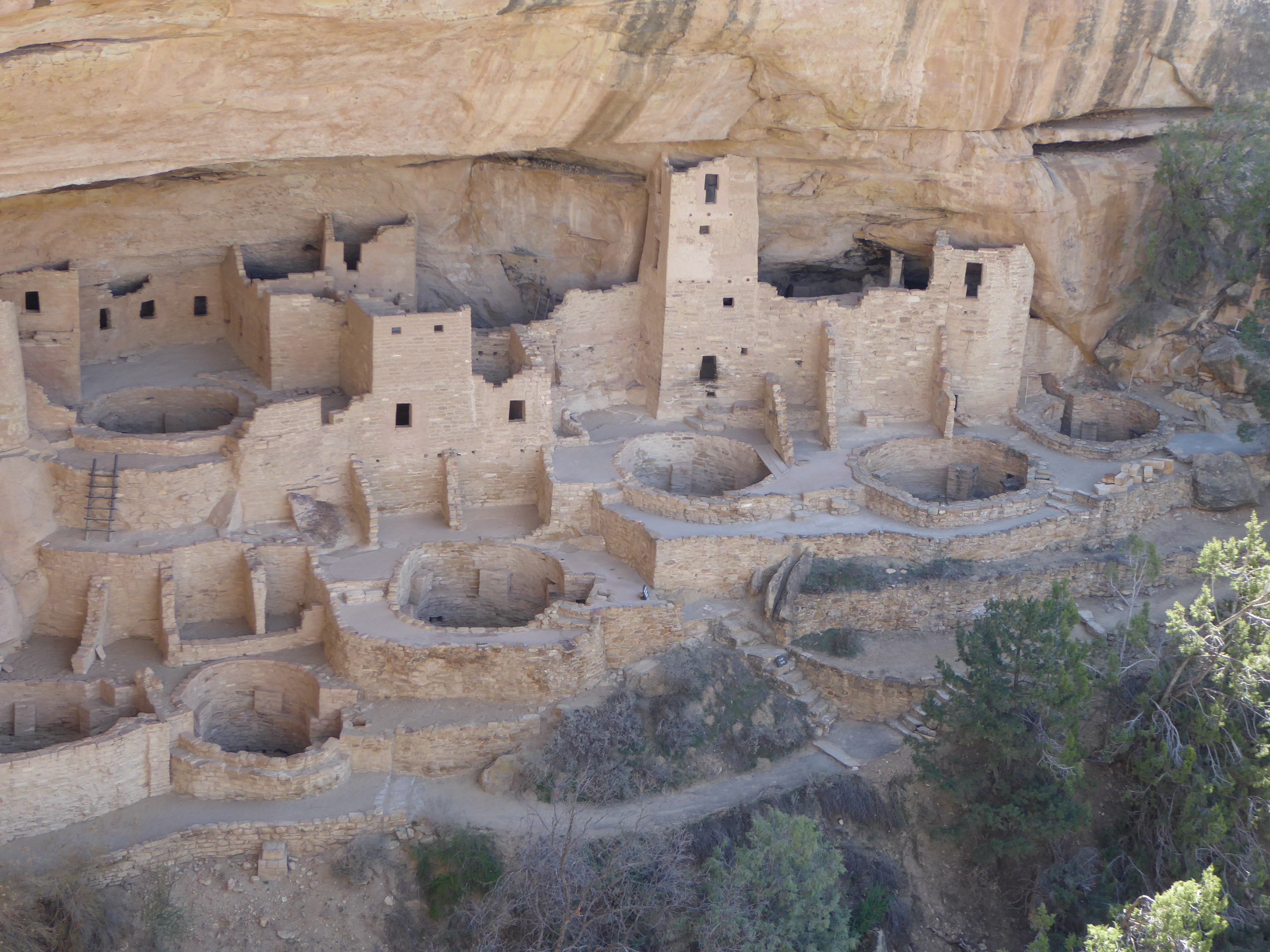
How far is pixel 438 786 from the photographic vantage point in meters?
17.9

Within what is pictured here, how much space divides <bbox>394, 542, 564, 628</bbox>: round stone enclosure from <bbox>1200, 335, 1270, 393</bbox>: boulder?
426 inches

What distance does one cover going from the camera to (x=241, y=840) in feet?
56.0

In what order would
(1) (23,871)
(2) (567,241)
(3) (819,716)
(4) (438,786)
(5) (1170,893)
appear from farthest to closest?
(2) (567,241)
(3) (819,716)
(4) (438,786)
(1) (23,871)
(5) (1170,893)

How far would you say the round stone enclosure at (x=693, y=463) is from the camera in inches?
872

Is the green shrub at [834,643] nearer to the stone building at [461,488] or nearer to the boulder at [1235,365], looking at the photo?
the stone building at [461,488]

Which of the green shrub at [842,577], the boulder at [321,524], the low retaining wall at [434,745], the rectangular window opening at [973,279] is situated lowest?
the low retaining wall at [434,745]

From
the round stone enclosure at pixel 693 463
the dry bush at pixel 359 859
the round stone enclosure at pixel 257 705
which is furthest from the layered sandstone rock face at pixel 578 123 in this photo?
the dry bush at pixel 359 859

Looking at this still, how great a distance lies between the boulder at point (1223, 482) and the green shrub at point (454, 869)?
453 inches

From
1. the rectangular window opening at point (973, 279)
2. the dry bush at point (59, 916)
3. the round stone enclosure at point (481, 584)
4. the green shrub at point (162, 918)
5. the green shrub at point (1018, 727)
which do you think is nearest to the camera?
the dry bush at point (59, 916)

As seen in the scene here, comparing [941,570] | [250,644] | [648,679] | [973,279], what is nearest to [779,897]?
[648,679]

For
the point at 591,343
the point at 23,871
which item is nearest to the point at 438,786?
the point at 23,871

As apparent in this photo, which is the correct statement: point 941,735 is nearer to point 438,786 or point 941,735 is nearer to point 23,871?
point 438,786

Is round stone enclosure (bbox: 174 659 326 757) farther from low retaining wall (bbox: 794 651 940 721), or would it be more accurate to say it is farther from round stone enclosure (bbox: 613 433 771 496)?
low retaining wall (bbox: 794 651 940 721)

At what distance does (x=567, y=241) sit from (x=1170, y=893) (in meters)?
12.8
